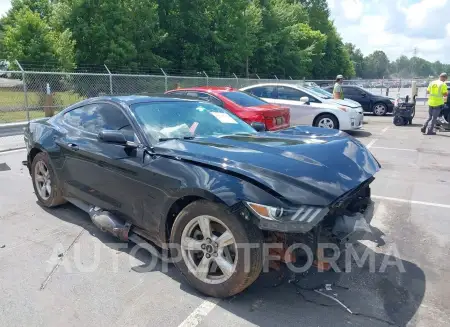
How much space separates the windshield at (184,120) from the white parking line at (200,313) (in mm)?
1500

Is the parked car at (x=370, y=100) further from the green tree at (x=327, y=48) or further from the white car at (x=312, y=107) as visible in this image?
the green tree at (x=327, y=48)

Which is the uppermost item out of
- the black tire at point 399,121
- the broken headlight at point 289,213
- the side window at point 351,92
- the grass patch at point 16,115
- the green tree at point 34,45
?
the green tree at point 34,45

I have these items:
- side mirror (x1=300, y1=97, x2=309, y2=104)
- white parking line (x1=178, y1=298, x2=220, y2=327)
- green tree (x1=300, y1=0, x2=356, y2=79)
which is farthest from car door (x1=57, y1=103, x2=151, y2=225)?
green tree (x1=300, y1=0, x2=356, y2=79)

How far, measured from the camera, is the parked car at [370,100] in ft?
60.4

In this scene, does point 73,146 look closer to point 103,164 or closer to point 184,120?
point 103,164

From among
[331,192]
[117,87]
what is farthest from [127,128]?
[117,87]

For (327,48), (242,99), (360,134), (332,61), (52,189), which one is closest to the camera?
(52,189)

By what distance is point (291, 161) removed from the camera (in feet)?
9.70

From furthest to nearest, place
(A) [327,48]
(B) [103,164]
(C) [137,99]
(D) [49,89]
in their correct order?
(A) [327,48] → (D) [49,89] → (C) [137,99] → (B) [103,164]

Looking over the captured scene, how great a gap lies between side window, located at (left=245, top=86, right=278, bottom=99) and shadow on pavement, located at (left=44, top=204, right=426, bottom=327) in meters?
9.21

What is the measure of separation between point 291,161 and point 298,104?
363 inches

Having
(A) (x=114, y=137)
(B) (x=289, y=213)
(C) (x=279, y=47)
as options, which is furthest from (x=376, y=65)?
(B) (x=289, y=213)

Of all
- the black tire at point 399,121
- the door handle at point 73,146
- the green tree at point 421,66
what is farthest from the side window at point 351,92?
the green tree at point 421,66

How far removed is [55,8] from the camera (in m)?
24.1
